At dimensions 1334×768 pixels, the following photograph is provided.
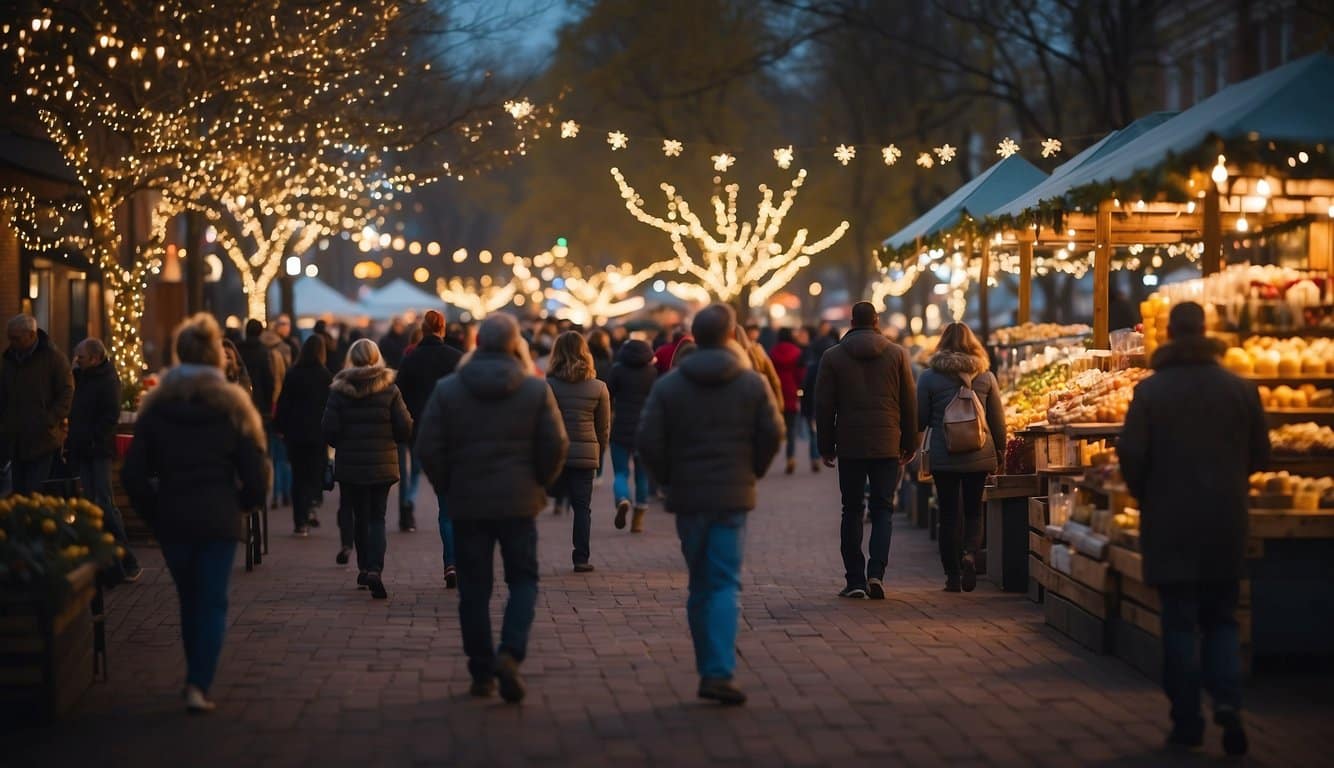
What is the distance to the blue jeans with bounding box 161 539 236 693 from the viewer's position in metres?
9.23

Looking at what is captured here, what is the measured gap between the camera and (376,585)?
13.6 meters

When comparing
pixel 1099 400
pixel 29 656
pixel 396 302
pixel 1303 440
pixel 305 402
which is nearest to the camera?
pixel 29 656

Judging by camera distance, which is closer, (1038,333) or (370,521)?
(370,521)

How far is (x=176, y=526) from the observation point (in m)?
9.15

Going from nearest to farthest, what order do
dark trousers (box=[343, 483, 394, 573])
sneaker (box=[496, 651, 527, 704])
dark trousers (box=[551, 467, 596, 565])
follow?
sneaker (box=[496, 651, 527, 704])
dark trousers (box=[343, 483, 394, 573])
dark trousers (box=[551, 467, 596, 565])

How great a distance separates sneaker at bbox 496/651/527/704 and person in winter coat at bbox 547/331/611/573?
18.7 feet

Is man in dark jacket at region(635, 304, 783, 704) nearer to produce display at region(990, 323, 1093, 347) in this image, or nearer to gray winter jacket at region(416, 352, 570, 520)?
gray winter jacket at region(416, 352, 570, 520)

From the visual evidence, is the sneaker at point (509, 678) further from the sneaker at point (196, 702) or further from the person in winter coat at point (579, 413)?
the person in winter coat at point (579, 413)

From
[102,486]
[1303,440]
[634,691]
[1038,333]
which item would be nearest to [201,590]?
[634,691]

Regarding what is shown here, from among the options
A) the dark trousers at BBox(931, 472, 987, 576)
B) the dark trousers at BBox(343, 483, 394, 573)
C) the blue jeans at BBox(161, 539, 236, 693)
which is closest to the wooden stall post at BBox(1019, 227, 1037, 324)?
the dark trousers at BBox(931, 472, 987, 576)

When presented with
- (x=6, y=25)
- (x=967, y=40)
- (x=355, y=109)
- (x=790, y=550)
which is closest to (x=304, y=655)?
(x=790, y=550)

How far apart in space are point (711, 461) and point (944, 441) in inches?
178

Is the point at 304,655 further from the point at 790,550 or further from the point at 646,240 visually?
the point at 646,240

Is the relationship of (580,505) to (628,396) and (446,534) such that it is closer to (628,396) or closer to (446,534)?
(446,534)
